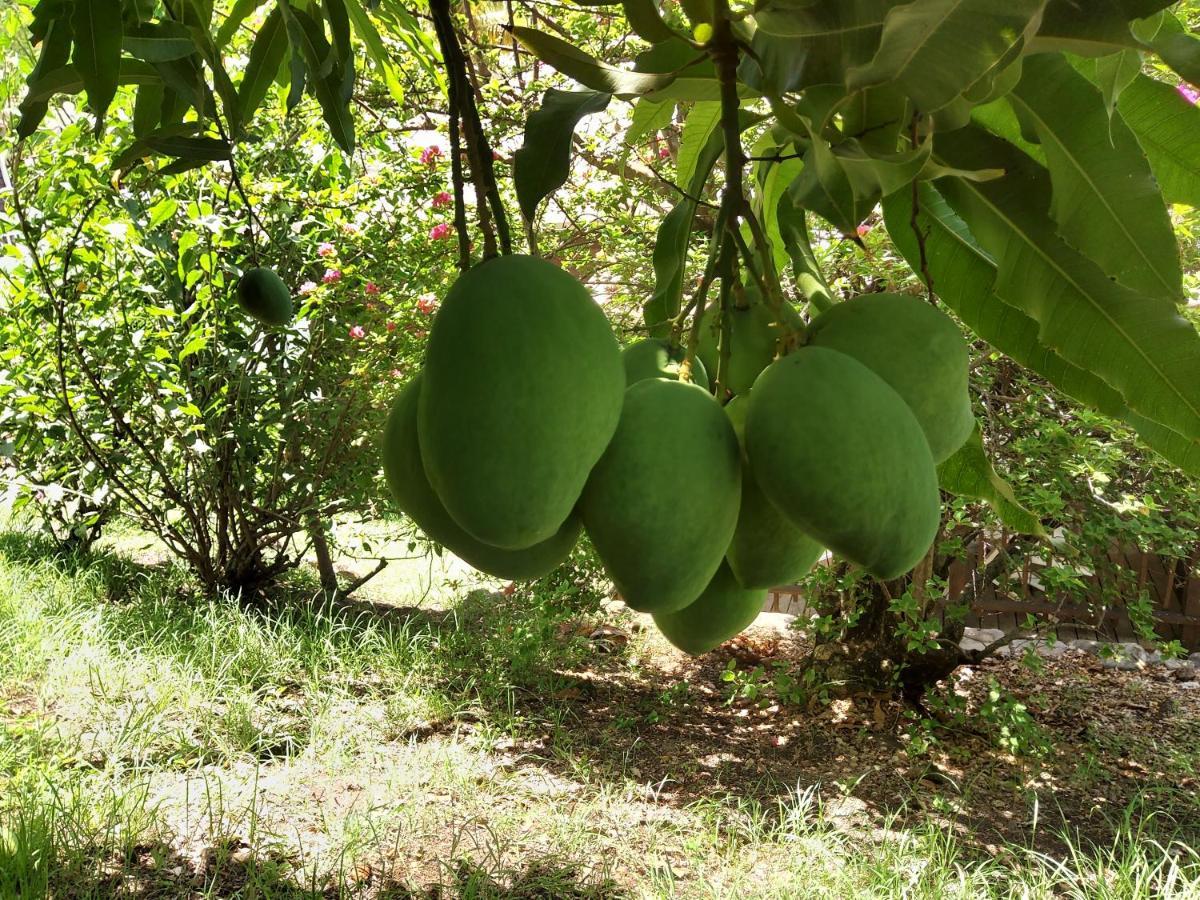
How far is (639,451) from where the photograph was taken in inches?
19.4

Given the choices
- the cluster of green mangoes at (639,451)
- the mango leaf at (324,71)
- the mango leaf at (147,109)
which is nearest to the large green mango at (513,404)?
the cluster of green mangoes at (639,451)

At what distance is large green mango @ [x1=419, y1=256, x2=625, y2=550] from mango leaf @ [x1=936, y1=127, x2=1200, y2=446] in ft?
1.09

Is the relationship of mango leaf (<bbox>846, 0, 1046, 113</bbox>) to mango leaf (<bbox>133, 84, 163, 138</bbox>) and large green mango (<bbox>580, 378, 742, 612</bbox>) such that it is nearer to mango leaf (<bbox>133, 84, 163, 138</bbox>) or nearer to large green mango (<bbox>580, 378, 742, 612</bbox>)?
large green mango (<bbox>580, 378, 742, 612</bbox>)

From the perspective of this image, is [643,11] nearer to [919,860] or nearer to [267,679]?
[919,860]

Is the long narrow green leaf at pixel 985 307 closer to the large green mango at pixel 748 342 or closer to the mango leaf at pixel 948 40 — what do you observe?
the large green mango at pixel 748 342

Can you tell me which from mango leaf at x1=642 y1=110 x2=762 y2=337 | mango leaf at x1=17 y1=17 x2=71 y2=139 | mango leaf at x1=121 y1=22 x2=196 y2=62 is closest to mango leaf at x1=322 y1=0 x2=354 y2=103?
mango leaf at x1=121 y1=22 x2=196 y2=62

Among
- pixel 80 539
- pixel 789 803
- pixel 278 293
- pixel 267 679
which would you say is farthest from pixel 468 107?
pixel 80 539

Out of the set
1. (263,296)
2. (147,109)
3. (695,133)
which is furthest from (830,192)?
(263,296)

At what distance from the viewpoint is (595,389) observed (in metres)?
0.48

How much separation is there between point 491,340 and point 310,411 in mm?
4808

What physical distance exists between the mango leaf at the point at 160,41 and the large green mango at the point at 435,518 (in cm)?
72

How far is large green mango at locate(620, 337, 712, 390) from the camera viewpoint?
0.58 metres

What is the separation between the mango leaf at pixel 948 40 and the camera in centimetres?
43

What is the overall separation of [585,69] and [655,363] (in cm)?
20
